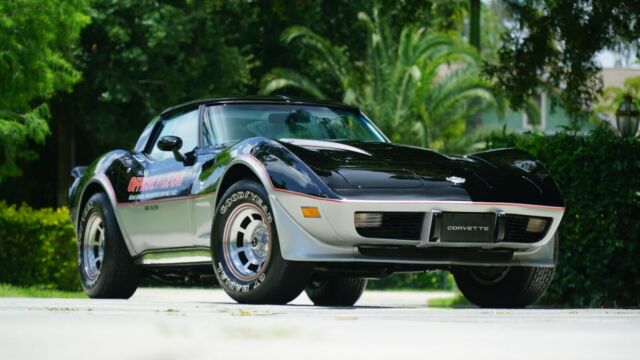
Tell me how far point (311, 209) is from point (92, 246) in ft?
10.9

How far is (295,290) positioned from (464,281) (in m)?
1.97

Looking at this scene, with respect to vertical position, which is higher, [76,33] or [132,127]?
[76,33]

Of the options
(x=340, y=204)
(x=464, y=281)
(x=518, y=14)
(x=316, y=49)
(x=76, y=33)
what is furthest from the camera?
(x=316, y=49)

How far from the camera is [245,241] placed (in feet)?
29.6

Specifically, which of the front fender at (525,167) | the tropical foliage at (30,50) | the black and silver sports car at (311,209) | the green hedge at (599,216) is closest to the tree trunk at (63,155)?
the tropical foliage at (30,50)

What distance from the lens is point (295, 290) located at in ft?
28.5

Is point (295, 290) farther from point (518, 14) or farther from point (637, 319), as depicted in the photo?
point (518, 14)

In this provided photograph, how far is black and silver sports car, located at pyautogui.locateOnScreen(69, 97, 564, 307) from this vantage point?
8.63m

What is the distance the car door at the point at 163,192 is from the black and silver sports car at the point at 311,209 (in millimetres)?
16

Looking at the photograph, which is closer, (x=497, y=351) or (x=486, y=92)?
(x=497, y=351)

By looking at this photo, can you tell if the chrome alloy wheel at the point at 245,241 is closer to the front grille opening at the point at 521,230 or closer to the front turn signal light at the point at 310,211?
the front turn signal light at the point at 310,211

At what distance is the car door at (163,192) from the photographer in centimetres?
995

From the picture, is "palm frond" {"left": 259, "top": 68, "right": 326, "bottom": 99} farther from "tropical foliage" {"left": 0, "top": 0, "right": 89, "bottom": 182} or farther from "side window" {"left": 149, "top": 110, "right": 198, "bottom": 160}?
"side window" {"left": 149, "top": 110, "right": 198, "bottom": 160}

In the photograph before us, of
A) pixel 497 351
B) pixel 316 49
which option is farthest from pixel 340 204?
pixel 316 49
